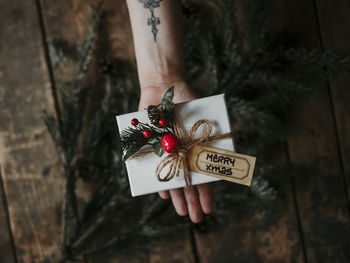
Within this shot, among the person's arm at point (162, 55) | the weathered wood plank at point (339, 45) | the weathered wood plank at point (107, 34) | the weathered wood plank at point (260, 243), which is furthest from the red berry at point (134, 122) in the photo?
the weathered wood plank at point (339, 45)

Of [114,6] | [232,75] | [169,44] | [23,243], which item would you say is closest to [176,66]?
[169,44]

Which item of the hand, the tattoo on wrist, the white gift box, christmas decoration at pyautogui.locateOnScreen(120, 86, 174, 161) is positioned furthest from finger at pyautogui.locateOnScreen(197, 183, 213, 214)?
the tattoo on wrist

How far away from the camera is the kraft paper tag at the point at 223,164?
887 mm

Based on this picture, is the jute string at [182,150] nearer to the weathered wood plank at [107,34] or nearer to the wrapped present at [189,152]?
the wrapped present at [189,152]

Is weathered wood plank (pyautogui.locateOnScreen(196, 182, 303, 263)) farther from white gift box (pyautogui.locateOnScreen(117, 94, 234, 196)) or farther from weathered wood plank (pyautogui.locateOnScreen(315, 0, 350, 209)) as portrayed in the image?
white gift box (pyautogui.locateOnScreen(117, 94, 234, 196))

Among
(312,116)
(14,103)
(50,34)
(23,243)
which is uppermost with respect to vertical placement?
(50,34)

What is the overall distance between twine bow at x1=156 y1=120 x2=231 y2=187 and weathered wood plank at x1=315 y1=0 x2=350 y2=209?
806 mm

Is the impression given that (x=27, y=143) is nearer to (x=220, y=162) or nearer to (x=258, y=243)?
(x=220, y=162)

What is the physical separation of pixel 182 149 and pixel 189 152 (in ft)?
0.11

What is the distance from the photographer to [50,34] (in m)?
1.41

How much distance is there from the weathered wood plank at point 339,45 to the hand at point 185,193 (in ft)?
2.54

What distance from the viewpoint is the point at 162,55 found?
1086 millimetres

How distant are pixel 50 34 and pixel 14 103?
368mm

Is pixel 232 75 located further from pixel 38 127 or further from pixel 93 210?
pixel 38 127
